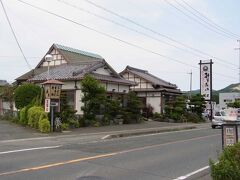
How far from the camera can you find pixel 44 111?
25016mm

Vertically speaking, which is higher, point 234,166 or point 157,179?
point 234,166

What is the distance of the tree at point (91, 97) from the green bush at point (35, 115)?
4.61m

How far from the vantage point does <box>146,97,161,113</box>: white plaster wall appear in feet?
150

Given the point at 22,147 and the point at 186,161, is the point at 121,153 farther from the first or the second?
the point at 22,147

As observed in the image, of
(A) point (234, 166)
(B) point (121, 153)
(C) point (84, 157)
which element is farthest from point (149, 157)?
(A) point (234, 166)

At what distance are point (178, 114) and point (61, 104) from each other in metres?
20.0

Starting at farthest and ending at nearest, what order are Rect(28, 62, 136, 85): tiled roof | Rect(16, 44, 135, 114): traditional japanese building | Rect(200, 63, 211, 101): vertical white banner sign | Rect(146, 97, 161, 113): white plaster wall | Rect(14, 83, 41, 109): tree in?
Rect(200, 63, 211, 101): vertical white banner sign, Rect(146, 97, 161, 113): white plaster wall, Rect(28, 62, 136, 85): tiled roof, Rect(16, 44, 135, 114): traditional japanese building, Rect(14, 83, 41, 109): tree

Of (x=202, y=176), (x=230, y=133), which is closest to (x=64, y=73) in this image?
(x=202, y=176)

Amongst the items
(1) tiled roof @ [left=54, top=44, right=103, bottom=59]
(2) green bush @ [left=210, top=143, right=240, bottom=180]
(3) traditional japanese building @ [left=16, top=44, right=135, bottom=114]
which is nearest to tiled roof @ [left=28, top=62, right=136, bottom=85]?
(3) traditional japanese building @ [left=16, top=44, right=135, bottom=114]

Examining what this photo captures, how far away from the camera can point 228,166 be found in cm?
681

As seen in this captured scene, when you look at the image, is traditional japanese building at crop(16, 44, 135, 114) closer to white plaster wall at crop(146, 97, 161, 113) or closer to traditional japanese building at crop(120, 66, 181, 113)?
traditional japanese building at crop(120, 66, 181, 113)

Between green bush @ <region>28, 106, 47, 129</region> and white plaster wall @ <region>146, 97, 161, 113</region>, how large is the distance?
21.6 m

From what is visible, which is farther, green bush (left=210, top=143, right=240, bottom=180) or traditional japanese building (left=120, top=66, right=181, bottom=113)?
traditional japanese building (left=120, top=66, right=181, bottom=113)

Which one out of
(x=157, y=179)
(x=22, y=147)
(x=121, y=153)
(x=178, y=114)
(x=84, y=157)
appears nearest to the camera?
(x=157, y=179)
